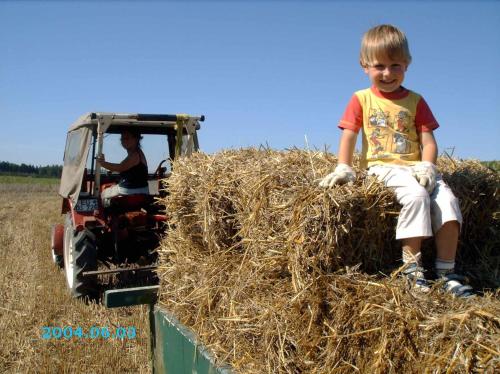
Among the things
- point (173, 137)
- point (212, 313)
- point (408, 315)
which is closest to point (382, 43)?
point (408, 315)

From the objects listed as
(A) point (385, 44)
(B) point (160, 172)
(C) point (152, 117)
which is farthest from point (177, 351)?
(B) point (160, 172)

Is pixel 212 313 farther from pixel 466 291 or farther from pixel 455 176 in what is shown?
pixel 455 176

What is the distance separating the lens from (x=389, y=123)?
228 cm

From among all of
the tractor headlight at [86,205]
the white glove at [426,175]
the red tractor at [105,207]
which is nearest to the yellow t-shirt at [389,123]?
the white glove at [426,175]

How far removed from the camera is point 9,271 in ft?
22.2

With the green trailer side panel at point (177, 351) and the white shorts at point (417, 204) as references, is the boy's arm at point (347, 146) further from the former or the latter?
the green trailer side panel at point (177, 351)

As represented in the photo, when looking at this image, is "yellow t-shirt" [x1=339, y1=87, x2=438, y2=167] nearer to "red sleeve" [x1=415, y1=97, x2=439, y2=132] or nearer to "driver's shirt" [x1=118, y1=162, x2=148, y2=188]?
"red sleeve" [x1=415, y1=97, x2=439, y2=132]

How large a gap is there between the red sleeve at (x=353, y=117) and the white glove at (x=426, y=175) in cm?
38

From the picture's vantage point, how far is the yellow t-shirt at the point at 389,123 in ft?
7.40

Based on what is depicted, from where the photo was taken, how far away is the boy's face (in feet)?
7.16

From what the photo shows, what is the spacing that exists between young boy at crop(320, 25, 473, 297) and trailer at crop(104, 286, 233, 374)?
965mm

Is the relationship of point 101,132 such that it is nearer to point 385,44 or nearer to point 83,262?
point 83,262

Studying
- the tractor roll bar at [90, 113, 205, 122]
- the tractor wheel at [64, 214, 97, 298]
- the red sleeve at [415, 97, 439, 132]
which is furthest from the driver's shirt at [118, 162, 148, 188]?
the red sleeve at [415, 97, 439, 132]

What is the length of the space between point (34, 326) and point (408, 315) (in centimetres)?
421
